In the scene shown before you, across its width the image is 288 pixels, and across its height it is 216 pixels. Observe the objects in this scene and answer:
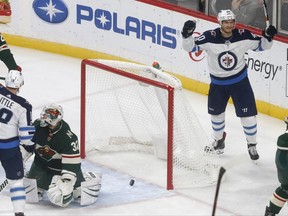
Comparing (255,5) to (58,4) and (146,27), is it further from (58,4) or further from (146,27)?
(58,4)

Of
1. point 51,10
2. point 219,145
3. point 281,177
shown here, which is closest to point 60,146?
point 281,177

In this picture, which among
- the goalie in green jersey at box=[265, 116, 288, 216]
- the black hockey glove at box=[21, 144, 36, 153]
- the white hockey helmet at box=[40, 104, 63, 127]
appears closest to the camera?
the goalie in green jersey at box=[265, 116, 288, 216]

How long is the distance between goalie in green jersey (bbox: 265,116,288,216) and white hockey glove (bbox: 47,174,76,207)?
1300mm

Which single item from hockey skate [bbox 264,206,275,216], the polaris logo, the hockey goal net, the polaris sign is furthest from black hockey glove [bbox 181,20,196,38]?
the polaris logo

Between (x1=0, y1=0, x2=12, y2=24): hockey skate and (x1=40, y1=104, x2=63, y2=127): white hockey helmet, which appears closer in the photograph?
(x1=40, y1=104, x2=63, y2=127): white hockey helmet

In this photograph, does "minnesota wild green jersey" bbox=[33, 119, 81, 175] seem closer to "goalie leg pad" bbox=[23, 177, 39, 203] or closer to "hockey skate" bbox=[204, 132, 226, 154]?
"goalie leg pad" bbox=[23, 177, 39, 203]

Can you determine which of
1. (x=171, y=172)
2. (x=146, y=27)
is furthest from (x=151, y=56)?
(x=171, y=172)

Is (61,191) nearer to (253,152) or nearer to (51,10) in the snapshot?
(253,152)

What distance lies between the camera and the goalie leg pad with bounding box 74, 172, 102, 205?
297 inches

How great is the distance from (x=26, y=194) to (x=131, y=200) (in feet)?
2.36

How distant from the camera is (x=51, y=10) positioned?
36.0 feet

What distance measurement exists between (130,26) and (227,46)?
2.29m

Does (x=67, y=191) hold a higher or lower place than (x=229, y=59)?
lower

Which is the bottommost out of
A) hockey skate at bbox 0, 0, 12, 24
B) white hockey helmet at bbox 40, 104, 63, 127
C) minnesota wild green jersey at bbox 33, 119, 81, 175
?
hockey skate at bbox 0, 0, 12, 24
